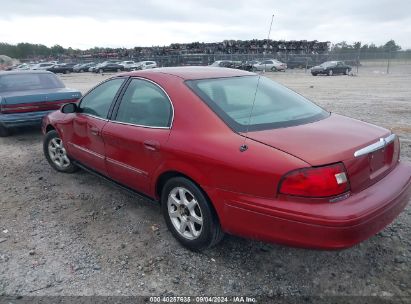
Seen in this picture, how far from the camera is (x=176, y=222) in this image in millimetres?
3445

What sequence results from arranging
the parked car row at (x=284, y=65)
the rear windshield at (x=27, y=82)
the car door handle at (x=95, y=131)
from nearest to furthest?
the car door handle at (x=95, y=131) < the rear windshield at (x=27, y=82) < the parked car row at (x=284, y=65)

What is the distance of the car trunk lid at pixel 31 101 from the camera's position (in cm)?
727

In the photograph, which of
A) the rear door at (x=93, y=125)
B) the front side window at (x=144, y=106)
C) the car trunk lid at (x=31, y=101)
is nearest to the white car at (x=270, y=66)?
the car trunk lid at (x=31, y=101)

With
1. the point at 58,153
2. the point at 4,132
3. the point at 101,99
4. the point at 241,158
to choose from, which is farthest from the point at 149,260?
the point at 4,132

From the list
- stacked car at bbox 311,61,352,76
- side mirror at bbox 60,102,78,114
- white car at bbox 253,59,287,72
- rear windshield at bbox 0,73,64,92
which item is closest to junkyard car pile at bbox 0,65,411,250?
side mirror at bbox 60,102,78,114

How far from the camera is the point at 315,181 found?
249 centimetres

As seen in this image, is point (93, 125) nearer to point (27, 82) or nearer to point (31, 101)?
point (31, 101)

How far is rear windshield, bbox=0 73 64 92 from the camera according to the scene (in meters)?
7.95

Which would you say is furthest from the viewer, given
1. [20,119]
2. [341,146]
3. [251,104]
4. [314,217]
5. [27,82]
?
[27,82]

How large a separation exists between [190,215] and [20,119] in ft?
17.8

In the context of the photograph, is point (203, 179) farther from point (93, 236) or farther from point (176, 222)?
point (93, 236)

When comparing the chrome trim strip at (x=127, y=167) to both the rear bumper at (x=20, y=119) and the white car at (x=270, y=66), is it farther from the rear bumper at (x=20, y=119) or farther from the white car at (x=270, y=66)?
the white car at (x=270, y=66)

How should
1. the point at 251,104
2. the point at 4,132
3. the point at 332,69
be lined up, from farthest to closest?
the point at 332,69
the point at 4,132
the point at 251,104

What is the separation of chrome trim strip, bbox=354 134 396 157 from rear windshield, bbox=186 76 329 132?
0.58 m
